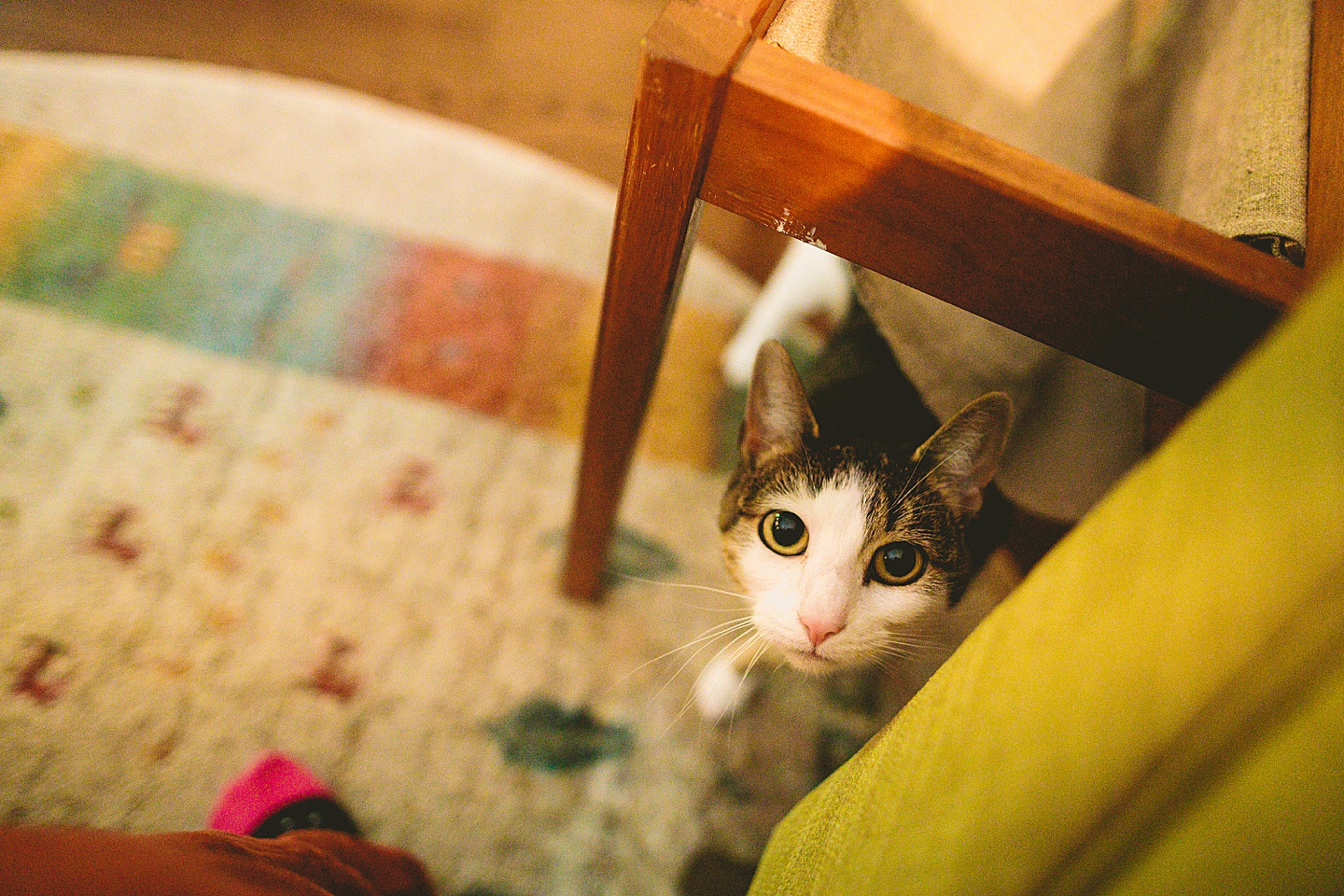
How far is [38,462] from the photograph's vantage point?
3.17 ft

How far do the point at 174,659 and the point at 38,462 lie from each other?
14.3 inches

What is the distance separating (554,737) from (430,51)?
1.39 metres

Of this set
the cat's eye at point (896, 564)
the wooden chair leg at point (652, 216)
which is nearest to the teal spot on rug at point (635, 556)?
the wooden chair leg at point (652, 216)

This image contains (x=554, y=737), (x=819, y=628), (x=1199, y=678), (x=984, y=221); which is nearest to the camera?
(x=1199, y=678)

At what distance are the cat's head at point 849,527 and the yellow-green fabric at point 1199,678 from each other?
0.70 ft

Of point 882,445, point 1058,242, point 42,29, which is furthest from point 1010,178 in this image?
point 42,29

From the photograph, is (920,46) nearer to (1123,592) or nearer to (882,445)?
(882,445)

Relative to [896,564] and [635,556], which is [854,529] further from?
[635,556]

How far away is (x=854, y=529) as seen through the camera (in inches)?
22.7

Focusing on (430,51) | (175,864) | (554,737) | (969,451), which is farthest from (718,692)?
(430,51)

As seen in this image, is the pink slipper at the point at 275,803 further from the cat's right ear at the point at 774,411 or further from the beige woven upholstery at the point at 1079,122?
the beige woven upholstery at the point at 1079,122

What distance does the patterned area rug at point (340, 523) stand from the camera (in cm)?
86

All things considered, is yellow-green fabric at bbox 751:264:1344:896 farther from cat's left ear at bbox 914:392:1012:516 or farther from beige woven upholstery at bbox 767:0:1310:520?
beige woven upholstery at bbox 767:0:1310:520

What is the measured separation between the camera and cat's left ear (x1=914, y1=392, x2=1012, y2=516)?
0.55 metres
